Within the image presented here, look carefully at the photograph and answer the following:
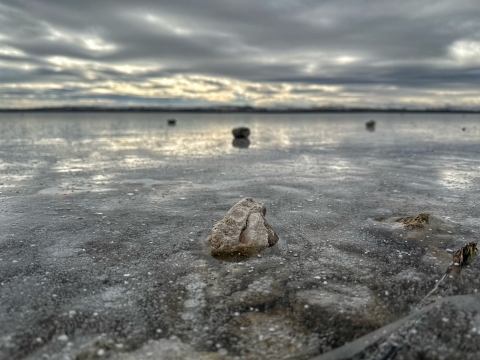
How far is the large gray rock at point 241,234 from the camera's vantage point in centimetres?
843

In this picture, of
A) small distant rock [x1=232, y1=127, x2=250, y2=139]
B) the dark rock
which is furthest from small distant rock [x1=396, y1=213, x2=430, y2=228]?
small distant rock [x1=232, y1=127, x2=250, y2=139]

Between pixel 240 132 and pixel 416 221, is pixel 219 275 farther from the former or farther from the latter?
pixel 240 132

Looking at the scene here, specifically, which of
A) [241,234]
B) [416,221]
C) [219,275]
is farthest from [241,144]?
[219,275]

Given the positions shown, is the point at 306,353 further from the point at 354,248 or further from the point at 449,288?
the point at 354,248

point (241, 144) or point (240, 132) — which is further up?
point (240, 132)

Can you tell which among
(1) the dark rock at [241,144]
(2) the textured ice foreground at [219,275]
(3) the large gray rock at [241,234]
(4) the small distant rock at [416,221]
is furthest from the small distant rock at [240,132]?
(3) the large gray rock at [241,234]

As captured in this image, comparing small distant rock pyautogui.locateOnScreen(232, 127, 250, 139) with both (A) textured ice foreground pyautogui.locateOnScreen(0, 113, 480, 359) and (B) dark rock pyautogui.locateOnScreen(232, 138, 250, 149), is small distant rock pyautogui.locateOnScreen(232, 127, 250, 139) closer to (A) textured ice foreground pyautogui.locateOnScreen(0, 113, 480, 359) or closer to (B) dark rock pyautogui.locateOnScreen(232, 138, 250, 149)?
(B) dark rock pyautogui.locateOnScreen(232, 138, 250, 149)

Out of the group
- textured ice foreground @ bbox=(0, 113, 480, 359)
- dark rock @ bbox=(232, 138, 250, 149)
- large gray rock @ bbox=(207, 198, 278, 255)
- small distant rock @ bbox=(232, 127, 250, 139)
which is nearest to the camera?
textured ice foreground @ bbox=(0, 113, 480, 359)

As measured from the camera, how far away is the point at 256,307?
6.07 m

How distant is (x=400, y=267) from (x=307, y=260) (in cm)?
184

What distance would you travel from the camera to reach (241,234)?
879 cm

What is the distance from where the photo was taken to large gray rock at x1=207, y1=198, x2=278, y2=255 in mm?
8430

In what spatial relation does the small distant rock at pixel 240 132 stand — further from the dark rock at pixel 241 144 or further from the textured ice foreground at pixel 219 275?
the textured ice foreground at pixel 219 275

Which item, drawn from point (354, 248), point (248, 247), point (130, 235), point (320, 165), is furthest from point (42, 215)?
point (320, 165)
